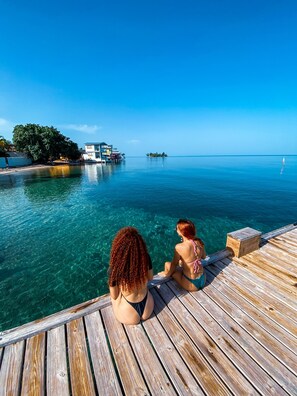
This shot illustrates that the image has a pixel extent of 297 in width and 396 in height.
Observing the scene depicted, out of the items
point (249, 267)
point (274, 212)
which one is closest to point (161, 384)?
point (249, 267)

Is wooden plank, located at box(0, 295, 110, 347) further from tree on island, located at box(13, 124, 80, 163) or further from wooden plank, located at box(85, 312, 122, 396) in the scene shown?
tree on island, located at box(13, 124, 80, 163)

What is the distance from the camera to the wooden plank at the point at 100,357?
1.83m

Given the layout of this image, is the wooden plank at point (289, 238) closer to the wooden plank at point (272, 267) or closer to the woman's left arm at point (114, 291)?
the wooden plank at point (272, 267)

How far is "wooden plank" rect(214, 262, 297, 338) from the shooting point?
8.06 feet

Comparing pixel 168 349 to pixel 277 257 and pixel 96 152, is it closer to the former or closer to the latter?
pixel 277 257

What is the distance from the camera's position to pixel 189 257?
9.88 ft

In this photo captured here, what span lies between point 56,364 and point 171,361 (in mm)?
1455

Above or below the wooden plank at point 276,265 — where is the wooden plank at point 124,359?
above

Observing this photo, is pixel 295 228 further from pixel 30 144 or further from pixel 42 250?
pixel 30 144

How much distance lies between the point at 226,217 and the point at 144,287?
10814 mm

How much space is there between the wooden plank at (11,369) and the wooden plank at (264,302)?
351cm

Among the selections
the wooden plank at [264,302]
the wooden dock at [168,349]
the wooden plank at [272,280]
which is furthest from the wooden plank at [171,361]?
the wooden plank at [272,280]

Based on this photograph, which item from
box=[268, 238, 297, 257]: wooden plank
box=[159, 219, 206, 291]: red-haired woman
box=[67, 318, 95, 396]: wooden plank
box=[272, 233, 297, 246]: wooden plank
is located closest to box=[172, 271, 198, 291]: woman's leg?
box=[159, 219, 206, 291]: red-haired woman

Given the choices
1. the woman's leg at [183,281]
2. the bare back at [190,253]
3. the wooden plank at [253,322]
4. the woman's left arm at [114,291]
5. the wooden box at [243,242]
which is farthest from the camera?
the wooden box at [243,242]
